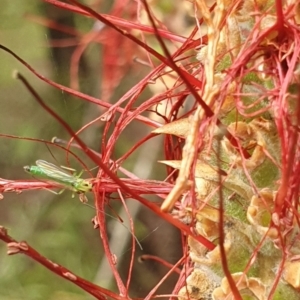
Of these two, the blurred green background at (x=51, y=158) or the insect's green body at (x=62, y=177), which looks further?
the blurred green background at (x=51, y=158)

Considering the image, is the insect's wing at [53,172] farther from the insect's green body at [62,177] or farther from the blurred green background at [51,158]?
the blurred green background at [51,158]

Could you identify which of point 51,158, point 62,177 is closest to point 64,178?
point 62,177

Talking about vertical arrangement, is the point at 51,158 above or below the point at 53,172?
below

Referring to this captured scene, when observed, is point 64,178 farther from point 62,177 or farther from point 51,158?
point 51,158

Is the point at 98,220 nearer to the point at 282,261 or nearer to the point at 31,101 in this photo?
the point at 282,261

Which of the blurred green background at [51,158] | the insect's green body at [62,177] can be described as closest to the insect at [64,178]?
the insect's green body at [62,177]

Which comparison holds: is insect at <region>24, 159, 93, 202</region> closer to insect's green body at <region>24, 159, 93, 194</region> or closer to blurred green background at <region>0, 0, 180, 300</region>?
insect's green body at <region>24, 159, 93, 194</region>
